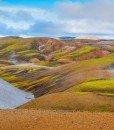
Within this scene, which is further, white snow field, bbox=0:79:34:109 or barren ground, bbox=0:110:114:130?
white snow field, bbox=0:79:34:109

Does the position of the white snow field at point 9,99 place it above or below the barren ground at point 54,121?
below

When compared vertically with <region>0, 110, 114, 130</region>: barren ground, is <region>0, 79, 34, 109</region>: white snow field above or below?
below

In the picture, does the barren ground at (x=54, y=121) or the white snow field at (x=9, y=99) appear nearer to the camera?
the barren ground at (x=54, y=121)

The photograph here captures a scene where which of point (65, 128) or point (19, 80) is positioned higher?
point (65, 128)

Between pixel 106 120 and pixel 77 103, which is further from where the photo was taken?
pixel 77 103

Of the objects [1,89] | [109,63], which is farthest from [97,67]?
[1,89]

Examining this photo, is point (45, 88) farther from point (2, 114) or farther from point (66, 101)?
point (2, 114)

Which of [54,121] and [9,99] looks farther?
[9,99]

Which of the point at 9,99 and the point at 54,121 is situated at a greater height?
the point at 54,121
